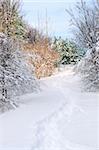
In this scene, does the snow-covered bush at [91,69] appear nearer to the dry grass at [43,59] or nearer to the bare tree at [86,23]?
the bare tree at [86,23]

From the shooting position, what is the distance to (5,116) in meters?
9.30

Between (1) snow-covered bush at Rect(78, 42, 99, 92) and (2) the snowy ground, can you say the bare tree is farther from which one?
(2) the snowy ground

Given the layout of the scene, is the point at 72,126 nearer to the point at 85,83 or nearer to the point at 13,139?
the point at 13,139

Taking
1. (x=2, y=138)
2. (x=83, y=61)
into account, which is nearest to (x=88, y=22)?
(x=83, y=61)

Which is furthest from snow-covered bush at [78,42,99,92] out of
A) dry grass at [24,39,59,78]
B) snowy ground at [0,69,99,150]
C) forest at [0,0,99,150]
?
dry grass at [24,39,59,78]

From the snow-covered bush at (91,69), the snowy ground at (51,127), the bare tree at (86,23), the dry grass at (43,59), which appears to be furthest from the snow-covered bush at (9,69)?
the dry grass at (43,59)

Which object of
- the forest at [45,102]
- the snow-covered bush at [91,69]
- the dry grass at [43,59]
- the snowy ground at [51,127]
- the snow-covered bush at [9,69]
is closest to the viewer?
the snowy ground at [51,127]

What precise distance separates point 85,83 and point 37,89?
2477mm

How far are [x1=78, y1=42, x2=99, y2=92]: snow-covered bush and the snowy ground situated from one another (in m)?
3.96

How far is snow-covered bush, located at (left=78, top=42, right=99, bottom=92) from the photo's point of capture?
15711 mm

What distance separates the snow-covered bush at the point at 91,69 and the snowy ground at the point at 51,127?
3955 millimetres

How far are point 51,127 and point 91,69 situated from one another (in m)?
8.35

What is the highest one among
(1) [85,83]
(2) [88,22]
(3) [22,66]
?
(2) [88,22]

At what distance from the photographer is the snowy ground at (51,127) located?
6527 millimetres
